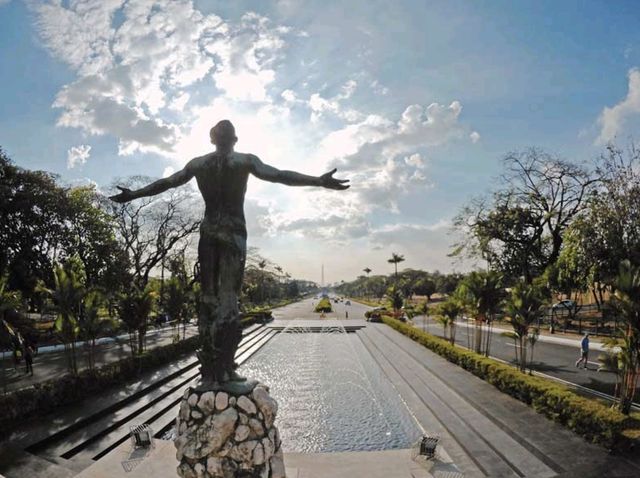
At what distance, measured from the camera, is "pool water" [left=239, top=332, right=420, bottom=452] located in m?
9.43

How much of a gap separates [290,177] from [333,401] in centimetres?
949

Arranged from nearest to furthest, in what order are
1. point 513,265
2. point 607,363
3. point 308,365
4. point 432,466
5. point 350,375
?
point 432,466 < point 607,363 < point 350,375 < point 308,365 < point 513,265

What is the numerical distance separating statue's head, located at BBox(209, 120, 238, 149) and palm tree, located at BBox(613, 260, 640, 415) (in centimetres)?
957

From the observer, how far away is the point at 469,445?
28.7 ft

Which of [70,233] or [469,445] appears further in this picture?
[70,233]

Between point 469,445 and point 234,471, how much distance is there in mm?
6364

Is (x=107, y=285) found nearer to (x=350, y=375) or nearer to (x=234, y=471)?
(x=350, y=375)

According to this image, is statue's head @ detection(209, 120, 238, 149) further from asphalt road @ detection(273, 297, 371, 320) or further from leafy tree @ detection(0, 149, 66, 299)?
asphalt road @ detection(273, 297, 371, 320)

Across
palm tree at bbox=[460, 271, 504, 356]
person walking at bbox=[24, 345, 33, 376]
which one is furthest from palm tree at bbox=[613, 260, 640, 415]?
person walking at bbox=[24, 345, 33, 376]

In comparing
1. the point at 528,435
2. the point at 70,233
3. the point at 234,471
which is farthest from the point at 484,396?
the point at 70,233

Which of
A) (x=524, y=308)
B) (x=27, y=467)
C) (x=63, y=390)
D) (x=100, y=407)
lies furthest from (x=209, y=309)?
(x=524, y=308)

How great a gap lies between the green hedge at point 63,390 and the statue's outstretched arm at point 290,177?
8701mm

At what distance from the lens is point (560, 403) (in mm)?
9789

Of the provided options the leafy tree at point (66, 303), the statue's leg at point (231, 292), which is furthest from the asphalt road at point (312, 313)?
the statue's leg at point (231, 292)
